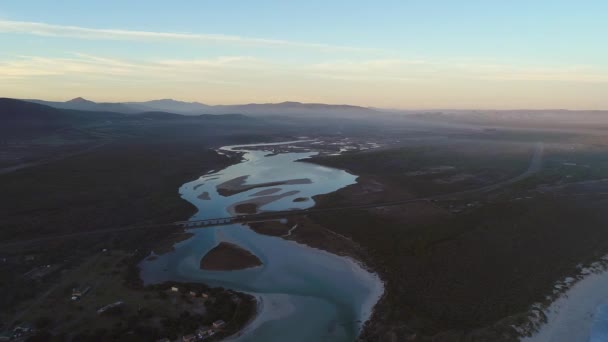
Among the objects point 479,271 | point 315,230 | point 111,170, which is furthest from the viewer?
point 111,170

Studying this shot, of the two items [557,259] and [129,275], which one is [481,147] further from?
[129,275]

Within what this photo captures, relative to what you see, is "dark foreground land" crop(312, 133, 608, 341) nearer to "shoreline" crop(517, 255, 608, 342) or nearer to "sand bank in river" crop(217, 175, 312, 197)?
"shoreline" crop(517, 255, 608, 342)

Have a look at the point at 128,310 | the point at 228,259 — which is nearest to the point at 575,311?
the point at 228,259

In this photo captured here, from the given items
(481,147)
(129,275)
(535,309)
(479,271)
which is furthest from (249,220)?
(481,147)

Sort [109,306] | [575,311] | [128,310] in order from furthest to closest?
[109,306] < [128,310] < [575,311]

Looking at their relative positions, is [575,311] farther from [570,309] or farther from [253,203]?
[253,203]

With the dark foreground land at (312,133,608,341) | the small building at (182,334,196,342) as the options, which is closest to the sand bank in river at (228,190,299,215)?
the dark foreground land at (312,133,608,341)
